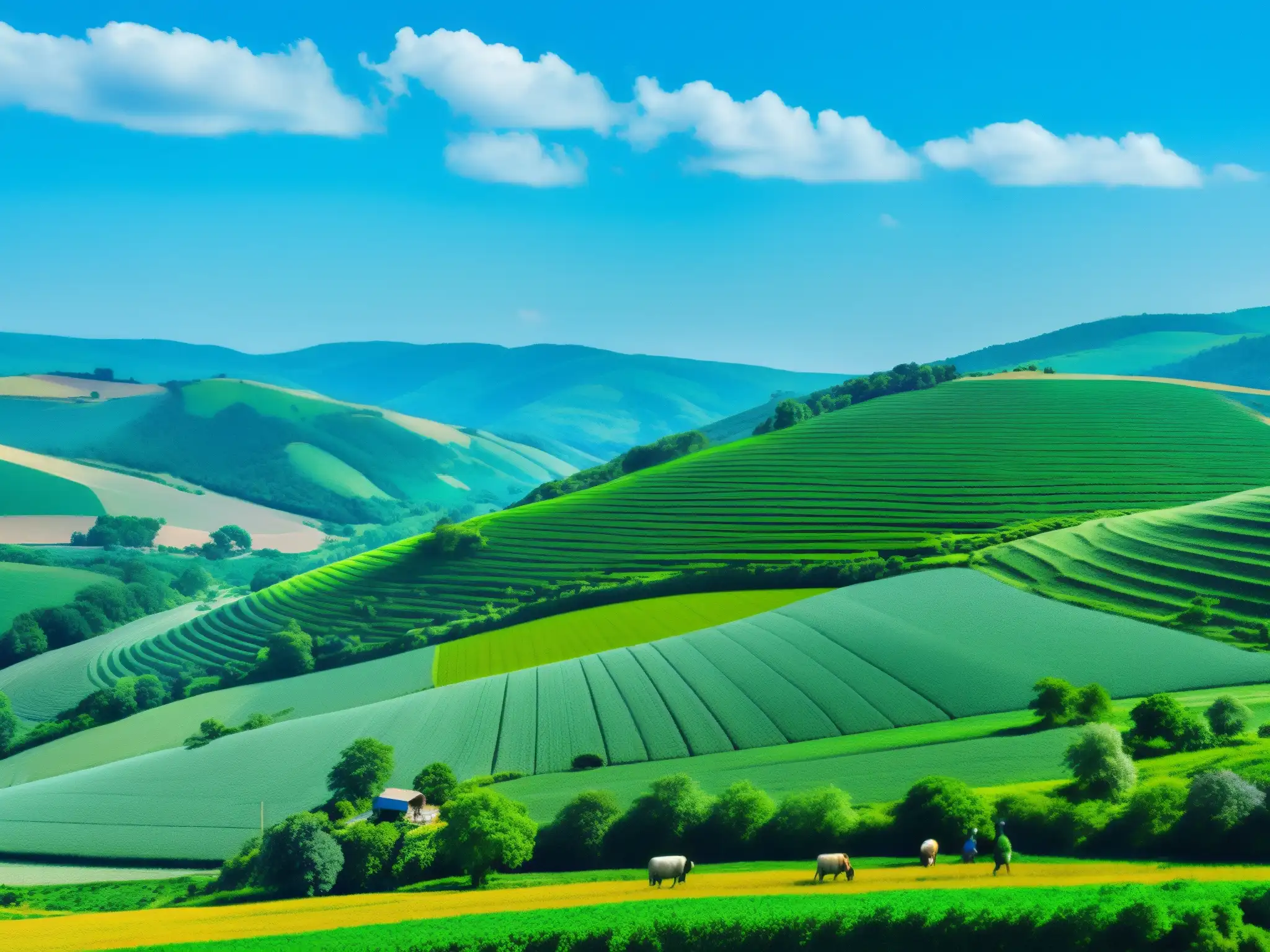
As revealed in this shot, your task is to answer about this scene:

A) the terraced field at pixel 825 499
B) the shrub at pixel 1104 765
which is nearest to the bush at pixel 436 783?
the shrub at pixel 1104 765

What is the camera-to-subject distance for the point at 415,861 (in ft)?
125

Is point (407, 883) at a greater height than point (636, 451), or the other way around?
point (636, 451)

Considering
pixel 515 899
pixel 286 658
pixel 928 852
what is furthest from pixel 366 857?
pixel 286 658

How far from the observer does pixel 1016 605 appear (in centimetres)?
6159

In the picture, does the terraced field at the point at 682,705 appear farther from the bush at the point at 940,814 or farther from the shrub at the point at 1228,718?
the bush at the point at 940,814

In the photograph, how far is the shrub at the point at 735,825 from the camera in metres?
35.3

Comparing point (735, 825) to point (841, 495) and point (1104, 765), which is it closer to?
point (1104, 765)

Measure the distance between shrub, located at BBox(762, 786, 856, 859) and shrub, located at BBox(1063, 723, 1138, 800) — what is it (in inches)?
309

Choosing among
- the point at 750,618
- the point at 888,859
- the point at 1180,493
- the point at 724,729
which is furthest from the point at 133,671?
the point at 1180,493

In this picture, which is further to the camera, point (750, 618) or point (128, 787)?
point (750, 618)

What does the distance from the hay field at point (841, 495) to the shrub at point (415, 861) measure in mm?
51854

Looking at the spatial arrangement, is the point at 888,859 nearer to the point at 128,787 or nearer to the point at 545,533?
the point at 128,787

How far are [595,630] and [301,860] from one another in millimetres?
41304

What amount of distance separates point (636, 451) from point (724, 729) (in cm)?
9962
